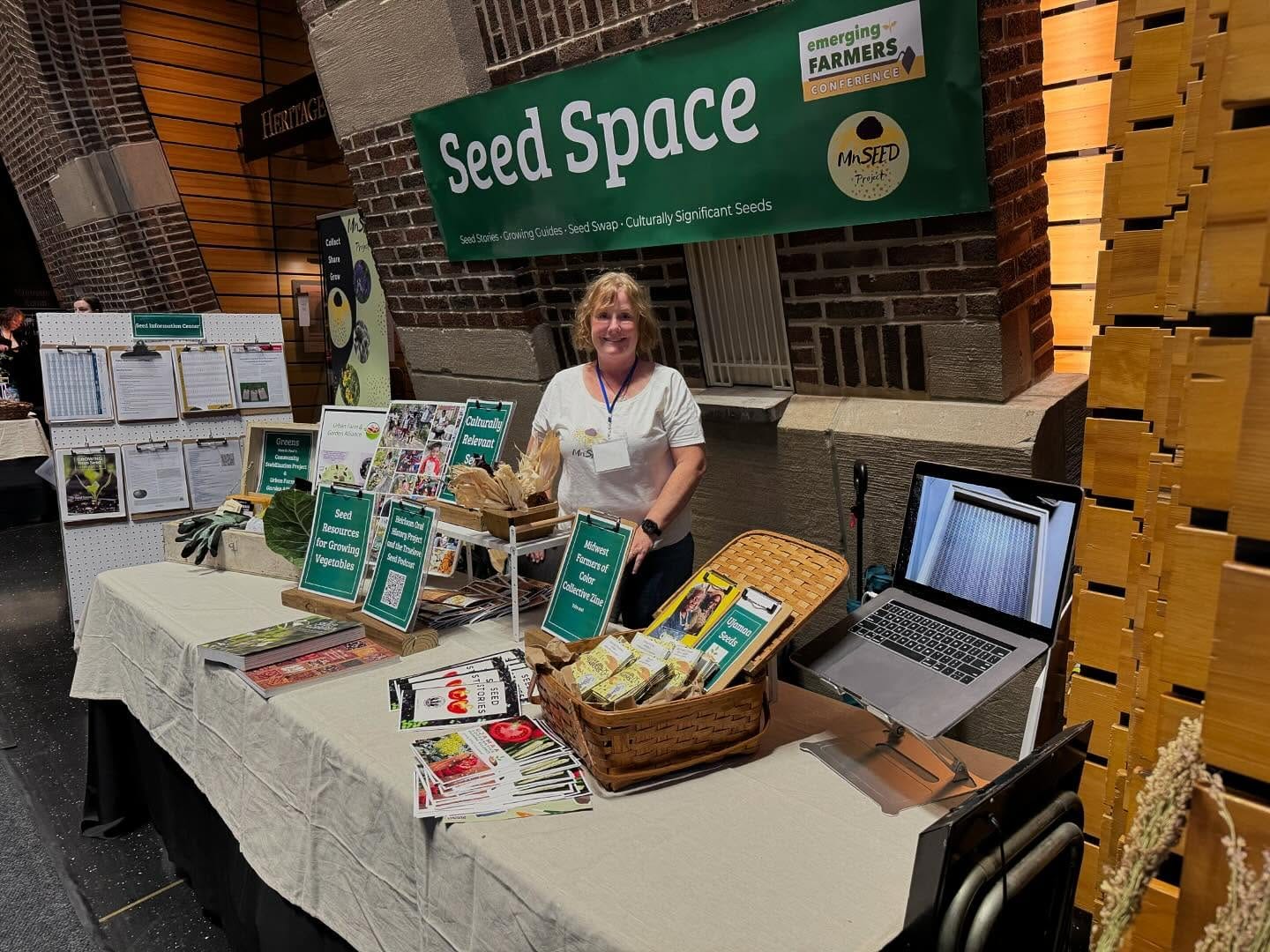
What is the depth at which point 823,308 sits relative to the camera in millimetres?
3023

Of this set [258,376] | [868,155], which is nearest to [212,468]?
[258,376]

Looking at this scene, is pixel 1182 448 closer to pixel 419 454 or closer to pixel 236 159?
pixel 419 454

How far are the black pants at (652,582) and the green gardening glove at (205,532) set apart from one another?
44.8 inches

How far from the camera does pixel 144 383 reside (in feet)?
14.9

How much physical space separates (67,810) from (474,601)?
1.85 metres

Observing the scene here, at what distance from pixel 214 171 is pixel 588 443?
646 centimetres

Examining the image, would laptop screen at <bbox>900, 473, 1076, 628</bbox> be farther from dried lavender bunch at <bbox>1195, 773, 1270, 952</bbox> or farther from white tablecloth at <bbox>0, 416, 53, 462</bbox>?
white tablecloth at <bbox>0, 416, 53, 462</bbox>

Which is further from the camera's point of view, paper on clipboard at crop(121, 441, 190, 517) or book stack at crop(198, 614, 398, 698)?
paper on clipboard at crop(121, 441, 190, 517)

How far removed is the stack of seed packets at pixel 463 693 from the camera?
6.11ft

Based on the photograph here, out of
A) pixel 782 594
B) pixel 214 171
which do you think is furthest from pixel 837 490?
pixel 214 171

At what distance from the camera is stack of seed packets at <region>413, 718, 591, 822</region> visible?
153 cm

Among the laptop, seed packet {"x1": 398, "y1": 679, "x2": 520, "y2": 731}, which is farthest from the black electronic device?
seed packet {"x1": 398, "y1": 679, "x2": 520, "y2": 731}

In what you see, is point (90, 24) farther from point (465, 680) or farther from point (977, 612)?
point (977, 612)

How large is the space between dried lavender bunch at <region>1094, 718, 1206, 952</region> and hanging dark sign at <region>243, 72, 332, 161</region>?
19.9 feet
